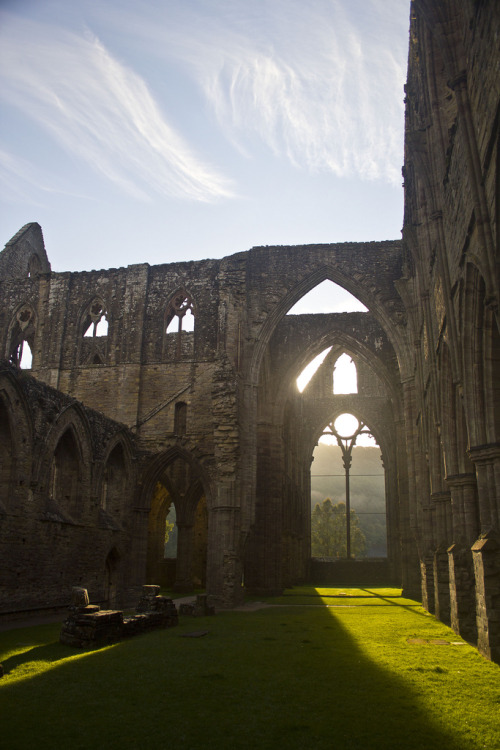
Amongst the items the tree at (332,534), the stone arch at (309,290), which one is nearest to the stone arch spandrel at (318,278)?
the stone arch at (309,290)

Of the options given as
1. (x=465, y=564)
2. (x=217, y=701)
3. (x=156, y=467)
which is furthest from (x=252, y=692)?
(x=156, y=467)

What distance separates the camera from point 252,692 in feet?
18.2

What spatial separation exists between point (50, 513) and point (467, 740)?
33.3 ft

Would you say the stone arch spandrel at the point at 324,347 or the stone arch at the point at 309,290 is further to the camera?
the stone arch spandrel at the point at 324,347

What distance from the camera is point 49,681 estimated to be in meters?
5.97

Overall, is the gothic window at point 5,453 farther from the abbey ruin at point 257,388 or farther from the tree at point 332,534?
the tree at point 332,534

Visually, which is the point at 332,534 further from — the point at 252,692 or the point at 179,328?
the point at 252,692

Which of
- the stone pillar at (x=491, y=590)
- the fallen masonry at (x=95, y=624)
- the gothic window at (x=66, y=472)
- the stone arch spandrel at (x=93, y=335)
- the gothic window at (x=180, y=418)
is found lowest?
the fallen masonry at (x=95, y=624)

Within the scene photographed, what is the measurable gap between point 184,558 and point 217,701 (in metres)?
16.4

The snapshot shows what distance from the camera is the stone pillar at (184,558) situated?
20859 mm

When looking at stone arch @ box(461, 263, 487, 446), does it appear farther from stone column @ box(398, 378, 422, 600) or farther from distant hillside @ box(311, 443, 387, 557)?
distant hillside @ box(311, 443, 387, 557)

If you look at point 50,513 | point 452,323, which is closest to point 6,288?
point 50,513

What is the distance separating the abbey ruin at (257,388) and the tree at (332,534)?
1618 cm

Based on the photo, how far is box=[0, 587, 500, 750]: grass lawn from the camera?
13.9 ft
